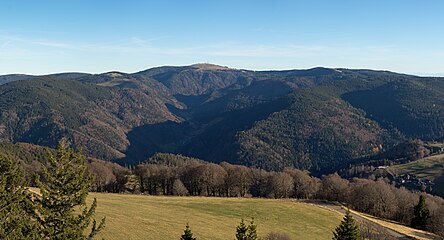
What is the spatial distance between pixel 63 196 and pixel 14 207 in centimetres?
299

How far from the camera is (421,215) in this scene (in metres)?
101

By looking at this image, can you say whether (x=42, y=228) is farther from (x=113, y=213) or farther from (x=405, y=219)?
(x=405, y=219)

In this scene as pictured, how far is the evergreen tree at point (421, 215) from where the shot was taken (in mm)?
100938

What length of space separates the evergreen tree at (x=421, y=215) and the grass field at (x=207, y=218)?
2476 centimetres

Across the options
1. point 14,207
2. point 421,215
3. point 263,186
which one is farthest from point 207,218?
point 263,186

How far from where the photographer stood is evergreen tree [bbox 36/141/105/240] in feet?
67.4

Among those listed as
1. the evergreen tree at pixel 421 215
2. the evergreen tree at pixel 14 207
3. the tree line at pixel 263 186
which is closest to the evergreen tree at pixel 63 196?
the evergreen tree at pixel 14 207

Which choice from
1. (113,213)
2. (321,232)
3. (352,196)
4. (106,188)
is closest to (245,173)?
(352,196)

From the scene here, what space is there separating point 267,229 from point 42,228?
5815 cm

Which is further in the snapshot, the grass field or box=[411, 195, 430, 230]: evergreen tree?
box=[411, 195, 430, 230]: evergreen tree

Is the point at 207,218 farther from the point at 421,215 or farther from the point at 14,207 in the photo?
the point at 421,215

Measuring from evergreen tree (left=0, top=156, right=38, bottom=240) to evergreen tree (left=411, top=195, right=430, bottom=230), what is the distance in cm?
10314

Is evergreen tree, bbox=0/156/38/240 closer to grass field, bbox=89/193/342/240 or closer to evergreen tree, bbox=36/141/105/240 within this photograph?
evergreen tree, bbox=36/141/105/240

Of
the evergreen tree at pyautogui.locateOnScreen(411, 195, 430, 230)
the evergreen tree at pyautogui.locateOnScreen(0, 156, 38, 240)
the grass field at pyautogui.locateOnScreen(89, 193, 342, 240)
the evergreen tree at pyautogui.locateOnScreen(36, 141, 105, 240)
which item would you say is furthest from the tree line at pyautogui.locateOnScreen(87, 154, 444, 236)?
the evergreen tree at pyautogui.locateOnScreen(36, 141, 105, 240)
